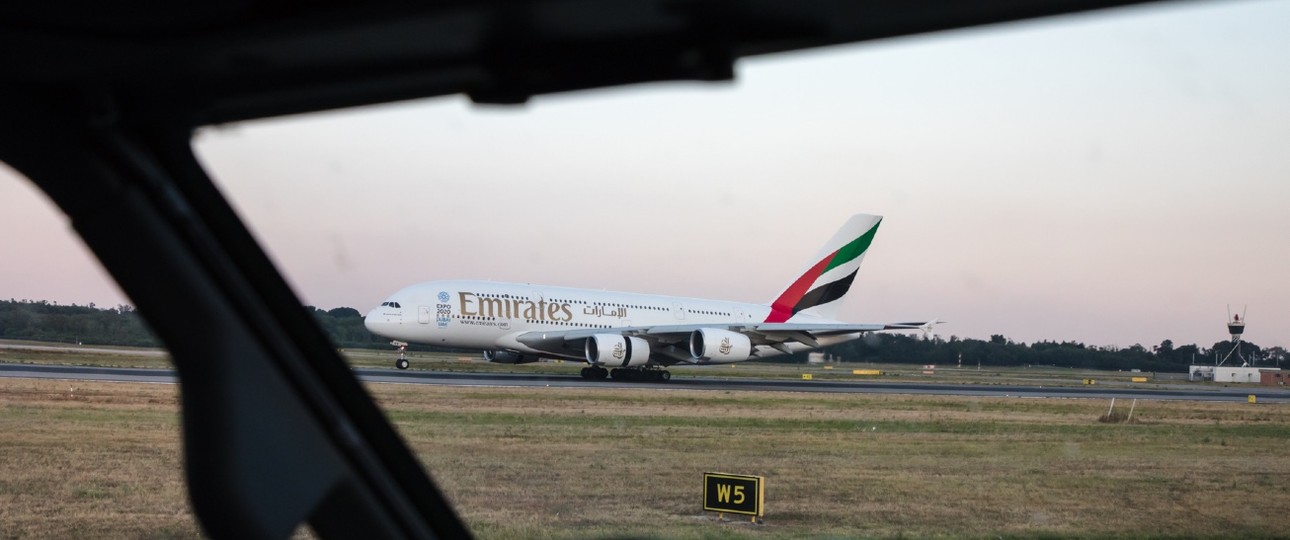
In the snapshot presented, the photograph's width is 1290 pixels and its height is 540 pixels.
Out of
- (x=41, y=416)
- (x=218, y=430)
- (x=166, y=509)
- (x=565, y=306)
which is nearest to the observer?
(x=218, y=430)

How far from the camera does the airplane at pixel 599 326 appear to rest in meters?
24.7

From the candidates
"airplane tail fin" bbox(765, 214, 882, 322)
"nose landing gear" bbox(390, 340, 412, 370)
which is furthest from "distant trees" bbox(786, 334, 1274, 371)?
"airplane tail fin" bbox(765, 214, 882, 322)

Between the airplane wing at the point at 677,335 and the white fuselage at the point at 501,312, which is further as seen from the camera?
the airplane wing at the point at 677,335

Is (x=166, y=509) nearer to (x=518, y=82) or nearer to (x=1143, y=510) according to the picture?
(x=518, y=82)

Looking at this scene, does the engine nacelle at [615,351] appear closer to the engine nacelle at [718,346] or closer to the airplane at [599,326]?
the airplane at [599,326]

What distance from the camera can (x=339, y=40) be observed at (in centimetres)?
185

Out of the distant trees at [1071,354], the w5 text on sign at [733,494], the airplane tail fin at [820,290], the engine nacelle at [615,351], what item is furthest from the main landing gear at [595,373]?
the w5 text on sign at [733,494]

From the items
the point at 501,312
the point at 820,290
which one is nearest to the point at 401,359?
the point at 501,312

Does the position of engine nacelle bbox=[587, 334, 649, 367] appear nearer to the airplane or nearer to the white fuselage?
the airplane

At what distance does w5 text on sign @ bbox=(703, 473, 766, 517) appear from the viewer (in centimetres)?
706

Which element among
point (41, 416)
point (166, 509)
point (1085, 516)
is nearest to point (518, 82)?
point (166, 509)

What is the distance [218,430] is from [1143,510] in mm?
7374

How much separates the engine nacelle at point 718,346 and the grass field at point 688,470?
10.7m

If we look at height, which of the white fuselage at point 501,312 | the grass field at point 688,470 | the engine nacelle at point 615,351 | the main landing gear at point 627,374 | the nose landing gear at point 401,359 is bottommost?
the grass field at point 688,470
